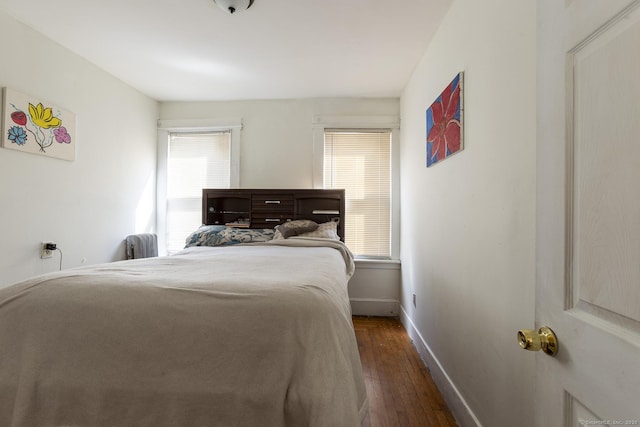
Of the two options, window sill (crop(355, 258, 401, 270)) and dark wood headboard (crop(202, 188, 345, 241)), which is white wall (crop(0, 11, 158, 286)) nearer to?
dark wood headboard (crop(202, 188, 345, 241))

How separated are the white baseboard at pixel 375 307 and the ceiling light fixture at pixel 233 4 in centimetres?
288

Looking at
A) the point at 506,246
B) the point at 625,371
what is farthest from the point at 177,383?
the point at 506,246

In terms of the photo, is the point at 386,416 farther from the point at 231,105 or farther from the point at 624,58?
the point at 231,105

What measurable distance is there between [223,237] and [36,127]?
161cm

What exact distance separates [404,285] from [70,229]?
3.18 metres

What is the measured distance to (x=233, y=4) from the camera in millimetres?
1781

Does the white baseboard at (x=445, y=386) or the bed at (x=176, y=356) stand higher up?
the bed at (x=176, y=356)

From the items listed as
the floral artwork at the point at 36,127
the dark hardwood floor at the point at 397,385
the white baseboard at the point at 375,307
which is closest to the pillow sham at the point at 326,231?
the white baseboard at the point at 375,307

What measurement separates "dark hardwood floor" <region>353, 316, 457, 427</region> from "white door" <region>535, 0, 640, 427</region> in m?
1.16

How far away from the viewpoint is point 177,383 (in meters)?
0.91

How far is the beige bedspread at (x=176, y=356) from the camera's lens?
0.88m

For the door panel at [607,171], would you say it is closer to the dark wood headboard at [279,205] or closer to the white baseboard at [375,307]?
the dark wood headboard at [279,205]

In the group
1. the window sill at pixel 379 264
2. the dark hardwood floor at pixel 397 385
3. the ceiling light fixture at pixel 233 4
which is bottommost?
the dark hardwood floor at pixel 397 385

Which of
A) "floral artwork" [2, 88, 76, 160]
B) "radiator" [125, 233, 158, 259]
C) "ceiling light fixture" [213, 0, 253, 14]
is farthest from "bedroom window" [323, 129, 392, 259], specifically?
"floral artwork" [2, 88, 76, 160]
